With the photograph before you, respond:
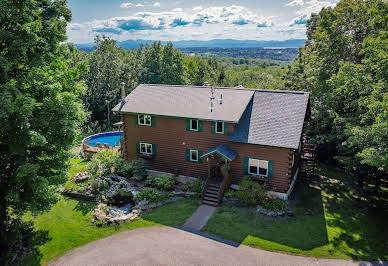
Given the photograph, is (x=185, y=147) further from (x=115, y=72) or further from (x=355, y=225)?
(x=115, y=72)

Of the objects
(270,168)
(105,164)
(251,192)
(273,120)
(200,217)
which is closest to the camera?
(200,217)

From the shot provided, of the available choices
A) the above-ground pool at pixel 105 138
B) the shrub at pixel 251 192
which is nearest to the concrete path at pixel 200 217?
the shrub at pixel 251 192

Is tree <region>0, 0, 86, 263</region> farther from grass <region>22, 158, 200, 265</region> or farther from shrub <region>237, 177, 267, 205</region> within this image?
shrub <region>237, 177, 267, 205</region>

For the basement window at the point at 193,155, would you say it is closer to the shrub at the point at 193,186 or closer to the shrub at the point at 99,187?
the shrub at the point at 193,186

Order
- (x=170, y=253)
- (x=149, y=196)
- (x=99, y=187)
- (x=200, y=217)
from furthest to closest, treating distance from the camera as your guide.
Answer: (x=99, y=187)
(x=149, y=196)
(x=200, y=217)
(x=170, y=253)

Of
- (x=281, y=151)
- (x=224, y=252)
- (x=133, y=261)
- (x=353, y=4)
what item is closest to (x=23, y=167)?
(x=133, y=261)

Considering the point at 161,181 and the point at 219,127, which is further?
the point at 161,181

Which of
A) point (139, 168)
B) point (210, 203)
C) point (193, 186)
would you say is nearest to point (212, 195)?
point (210, 203)
